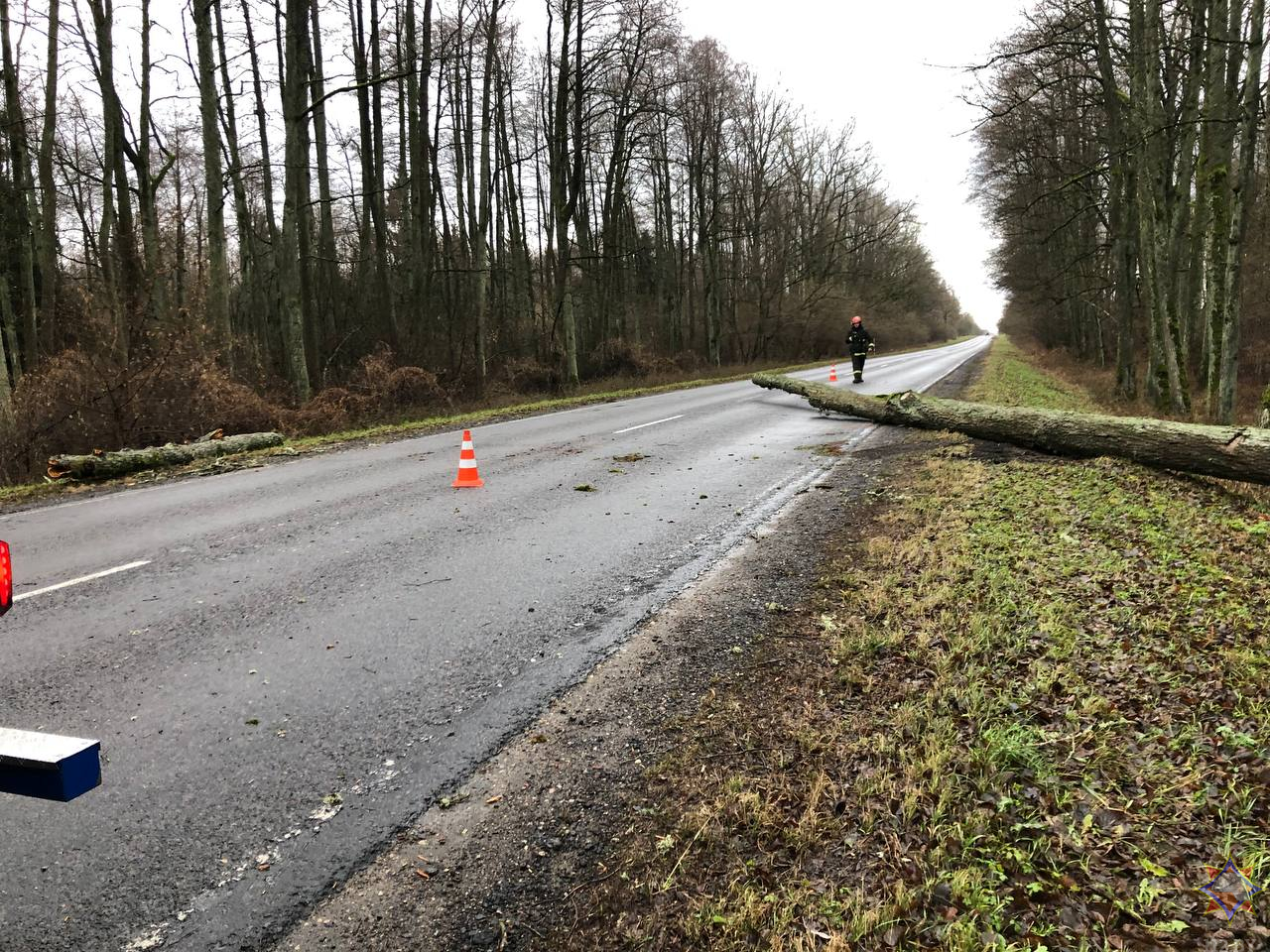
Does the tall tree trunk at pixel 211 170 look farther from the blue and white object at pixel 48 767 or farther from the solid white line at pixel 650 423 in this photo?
the blue and white object at pixel 48 767

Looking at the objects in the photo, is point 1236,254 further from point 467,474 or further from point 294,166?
point 294,166

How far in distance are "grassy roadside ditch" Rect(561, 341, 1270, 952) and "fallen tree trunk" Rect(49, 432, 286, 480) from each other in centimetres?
960

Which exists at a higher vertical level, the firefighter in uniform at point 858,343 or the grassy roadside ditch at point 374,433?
the firefighter in uniform at point 858,343

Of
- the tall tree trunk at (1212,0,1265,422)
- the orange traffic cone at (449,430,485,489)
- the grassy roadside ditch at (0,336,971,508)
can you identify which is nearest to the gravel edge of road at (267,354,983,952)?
the orange traffic cone at (449,430,485,489)

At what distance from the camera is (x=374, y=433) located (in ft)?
44.1

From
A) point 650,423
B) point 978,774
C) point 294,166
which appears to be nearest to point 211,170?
point 294,166

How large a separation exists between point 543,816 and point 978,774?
1718 mm

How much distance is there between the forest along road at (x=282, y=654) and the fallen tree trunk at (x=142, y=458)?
1604 millimetres

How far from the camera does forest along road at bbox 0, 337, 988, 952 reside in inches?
92.4

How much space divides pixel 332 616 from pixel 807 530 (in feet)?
13.2

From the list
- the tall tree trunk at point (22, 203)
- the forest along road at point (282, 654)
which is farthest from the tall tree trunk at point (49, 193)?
the forest along road at point (282, 654)

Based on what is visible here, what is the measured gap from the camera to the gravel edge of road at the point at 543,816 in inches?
84.8

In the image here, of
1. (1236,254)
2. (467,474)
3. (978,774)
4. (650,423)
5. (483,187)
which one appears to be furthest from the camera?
(483,187)

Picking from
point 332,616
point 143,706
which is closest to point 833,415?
point 332,616
